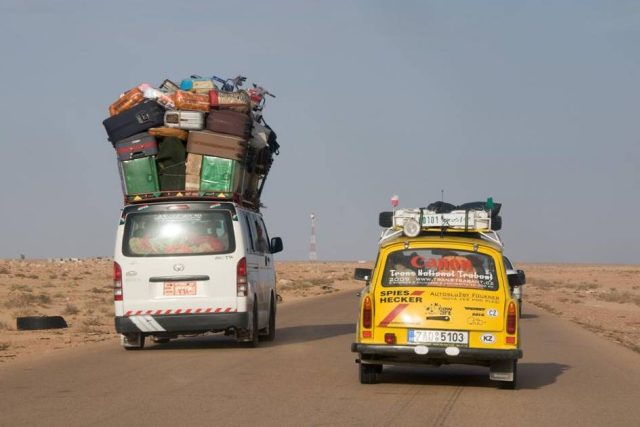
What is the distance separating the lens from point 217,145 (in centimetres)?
1923

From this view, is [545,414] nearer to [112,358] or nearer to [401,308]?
[401,308]

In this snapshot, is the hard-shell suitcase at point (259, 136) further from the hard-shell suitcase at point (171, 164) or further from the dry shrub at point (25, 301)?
the dry shrub at point (25, 301)

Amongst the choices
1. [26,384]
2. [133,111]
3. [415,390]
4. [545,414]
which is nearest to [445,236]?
[415,390]

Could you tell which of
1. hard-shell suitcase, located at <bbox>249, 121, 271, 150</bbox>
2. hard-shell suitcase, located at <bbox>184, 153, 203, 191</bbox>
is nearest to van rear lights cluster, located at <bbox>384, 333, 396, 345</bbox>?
hard-shell suitcase, located at <bbox>184, 153, 203, 191</bbox>

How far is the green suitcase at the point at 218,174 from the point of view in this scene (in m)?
19.0

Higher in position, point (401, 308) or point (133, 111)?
point (133, 111)

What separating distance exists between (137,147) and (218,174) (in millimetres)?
1474

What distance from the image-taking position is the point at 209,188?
62.4 feet

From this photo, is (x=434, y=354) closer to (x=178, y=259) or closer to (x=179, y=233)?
(x=178, y=259)

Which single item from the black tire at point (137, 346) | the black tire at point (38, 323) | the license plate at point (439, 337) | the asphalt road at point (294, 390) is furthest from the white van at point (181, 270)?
the black tire at point (38, 323)

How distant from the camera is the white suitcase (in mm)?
19281

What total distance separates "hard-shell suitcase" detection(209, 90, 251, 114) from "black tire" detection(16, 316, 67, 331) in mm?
8326

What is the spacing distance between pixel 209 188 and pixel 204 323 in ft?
A: 7.61

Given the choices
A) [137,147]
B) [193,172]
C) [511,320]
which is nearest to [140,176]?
[137,147]
